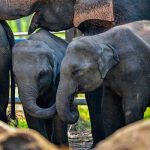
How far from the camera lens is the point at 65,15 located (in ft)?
23.0

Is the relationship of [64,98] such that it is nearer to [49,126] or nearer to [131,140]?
[49,126]

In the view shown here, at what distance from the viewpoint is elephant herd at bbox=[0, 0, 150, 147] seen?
18.1ft

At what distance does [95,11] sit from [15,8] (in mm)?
699

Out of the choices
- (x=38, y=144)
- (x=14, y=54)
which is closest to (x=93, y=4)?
(x=14, y=54)

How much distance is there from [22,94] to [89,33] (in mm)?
1203

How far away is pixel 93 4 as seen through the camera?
681cm

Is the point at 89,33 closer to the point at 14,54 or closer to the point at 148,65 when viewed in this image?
the point at 14,54

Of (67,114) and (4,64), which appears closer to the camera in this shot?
(67,114)

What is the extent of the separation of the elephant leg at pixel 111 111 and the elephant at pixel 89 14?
1062 mm

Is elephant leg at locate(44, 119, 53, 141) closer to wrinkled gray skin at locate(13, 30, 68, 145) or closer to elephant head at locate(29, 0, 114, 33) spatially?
wrinkled gray skin at locate(13, 30, 68, 145)

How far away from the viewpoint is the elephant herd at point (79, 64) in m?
5.53

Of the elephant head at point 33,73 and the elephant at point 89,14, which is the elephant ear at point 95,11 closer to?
the elephant at point 89,14

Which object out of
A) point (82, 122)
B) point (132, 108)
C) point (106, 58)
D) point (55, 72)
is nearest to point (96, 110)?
point (55, 72)

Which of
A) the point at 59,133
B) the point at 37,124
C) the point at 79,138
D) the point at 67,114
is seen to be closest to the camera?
the point at 67,114
